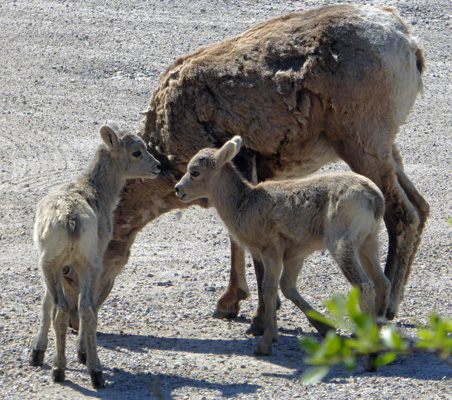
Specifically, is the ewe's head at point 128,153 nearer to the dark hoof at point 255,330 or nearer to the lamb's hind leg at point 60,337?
the lamb's hind leg at point 60,337

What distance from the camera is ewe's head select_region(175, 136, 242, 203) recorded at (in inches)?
284

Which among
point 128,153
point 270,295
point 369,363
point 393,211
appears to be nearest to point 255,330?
point 270,295

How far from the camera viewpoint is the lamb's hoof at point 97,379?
6.13m

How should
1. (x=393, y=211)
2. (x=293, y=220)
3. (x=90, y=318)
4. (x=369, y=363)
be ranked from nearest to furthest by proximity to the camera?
(x=90, y=318) < (x=369, y=363) < (x=293, y=220) < (x=393, y=211)

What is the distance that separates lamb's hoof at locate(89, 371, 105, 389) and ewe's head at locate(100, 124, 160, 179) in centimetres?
191

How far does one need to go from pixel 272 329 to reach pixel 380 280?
982 millimetres

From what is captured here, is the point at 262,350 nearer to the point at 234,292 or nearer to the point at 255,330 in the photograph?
the point at 255,330

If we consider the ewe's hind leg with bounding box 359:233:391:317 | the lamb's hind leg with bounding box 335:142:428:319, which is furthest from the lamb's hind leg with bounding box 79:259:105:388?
the lamb's hind leg with bounding box 335:142:428:319

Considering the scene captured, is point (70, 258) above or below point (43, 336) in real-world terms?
above

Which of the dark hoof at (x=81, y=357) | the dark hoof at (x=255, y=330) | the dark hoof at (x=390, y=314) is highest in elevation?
the dark hoof at (x=390, y=314)

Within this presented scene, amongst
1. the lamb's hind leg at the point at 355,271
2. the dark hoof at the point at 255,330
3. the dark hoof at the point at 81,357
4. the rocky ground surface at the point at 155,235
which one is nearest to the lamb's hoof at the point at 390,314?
the rocky ground surface at the point at 155,235

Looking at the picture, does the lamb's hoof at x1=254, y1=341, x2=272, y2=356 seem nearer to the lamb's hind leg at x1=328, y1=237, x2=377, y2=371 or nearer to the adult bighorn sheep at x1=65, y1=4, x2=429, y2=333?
the lamb's hind leg at x1=328, y1=237, x2=377, y2=371

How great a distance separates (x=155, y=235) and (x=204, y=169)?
3.37 meters

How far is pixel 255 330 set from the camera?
7559mm
